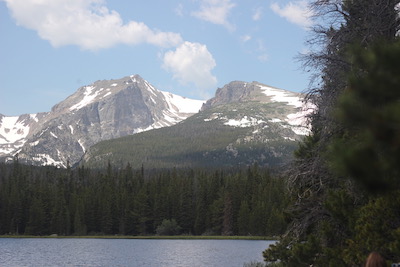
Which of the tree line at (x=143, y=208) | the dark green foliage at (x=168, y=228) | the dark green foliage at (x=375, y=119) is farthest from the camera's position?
the tree line at (x=143, y=208)

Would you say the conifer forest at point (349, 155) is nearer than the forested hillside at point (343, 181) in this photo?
Yes

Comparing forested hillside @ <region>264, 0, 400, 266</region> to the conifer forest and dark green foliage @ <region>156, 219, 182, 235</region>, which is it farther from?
dark green foliage @ <region>156, 219, 182, 235</region>

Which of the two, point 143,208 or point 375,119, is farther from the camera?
point 143,208

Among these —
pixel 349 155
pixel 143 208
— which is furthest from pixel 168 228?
pixel 349 155

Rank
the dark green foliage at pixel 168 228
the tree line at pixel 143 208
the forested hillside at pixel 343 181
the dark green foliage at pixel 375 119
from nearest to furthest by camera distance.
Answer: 1. the dark green foliage at pixel 375 119
2. the forested hillside at pixel 343 181
3. the dark green foliage at pixel 168 228
4. the tree line at pixel 143 208

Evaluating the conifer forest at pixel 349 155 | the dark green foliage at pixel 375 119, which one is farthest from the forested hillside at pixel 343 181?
the dark green foliage at pixel 375 119

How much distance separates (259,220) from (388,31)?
102 m

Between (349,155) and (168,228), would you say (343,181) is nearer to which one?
(349,155)

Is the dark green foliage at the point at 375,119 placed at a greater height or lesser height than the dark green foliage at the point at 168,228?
greater

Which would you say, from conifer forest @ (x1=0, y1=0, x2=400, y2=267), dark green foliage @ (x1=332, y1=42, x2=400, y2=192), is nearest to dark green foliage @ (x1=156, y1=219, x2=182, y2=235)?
conifer forest @ (x1=0, y1=0, x2=400, y2=267)

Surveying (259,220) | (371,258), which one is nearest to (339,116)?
(371,258)

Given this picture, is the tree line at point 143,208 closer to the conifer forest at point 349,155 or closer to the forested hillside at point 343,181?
the conifer forest at point 349,155

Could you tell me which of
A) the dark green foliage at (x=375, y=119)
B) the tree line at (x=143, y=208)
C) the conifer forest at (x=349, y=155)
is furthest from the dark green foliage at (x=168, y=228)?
the dark green foliage at (x=375, y=119)

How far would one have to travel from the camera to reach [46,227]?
136 meters
